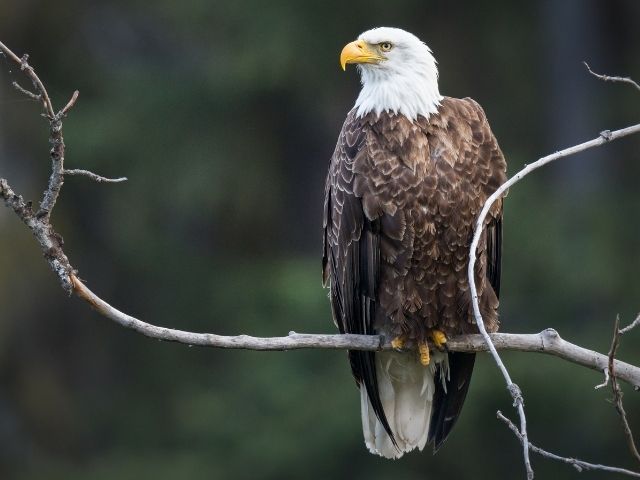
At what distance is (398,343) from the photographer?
250 inches

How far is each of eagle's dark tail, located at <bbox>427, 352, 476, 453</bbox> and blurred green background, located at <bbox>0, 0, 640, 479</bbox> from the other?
7212 mm

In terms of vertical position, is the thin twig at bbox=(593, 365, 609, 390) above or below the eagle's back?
below

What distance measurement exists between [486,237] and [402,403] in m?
0.93

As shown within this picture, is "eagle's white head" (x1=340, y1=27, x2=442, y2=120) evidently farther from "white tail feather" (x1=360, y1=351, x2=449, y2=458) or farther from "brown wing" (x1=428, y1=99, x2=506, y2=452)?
"white tail feather" (x1=360, y1=351, x2=449, y2=458)

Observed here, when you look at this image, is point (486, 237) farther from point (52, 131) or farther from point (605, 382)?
point (52, 131)

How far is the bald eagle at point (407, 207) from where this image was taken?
6.15 meters

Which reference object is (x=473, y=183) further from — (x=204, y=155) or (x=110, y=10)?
(x=110, y=10)

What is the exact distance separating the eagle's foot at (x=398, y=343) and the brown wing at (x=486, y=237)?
43 centimetres

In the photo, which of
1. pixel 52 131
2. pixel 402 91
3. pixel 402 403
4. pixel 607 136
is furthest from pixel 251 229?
pixel 52 131

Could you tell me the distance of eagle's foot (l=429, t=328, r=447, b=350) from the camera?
6.33 m

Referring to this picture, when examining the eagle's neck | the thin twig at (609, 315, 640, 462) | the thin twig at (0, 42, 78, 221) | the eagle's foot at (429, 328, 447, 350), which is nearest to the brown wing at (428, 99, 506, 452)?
the eagle's neck

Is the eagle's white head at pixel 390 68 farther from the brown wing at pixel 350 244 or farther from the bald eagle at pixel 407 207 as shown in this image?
the brown wing at pixel 350 244

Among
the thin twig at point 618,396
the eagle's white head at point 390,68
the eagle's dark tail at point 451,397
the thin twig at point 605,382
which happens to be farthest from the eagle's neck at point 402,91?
the thin twig at point 618,396

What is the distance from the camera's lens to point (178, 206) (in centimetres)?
1606
